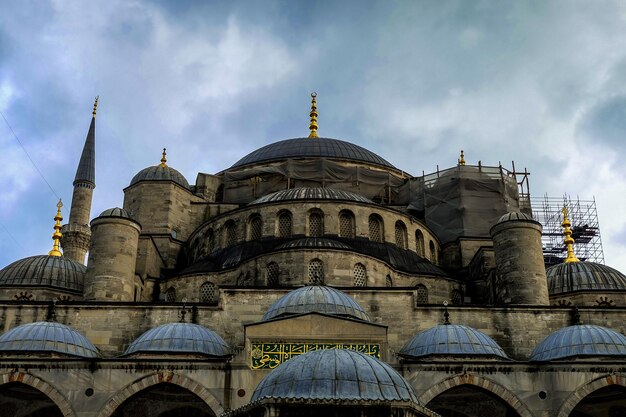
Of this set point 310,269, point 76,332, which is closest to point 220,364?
point 76,332

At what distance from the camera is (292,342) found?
16266 millimetres

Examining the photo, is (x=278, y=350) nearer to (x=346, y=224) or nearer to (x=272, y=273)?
(x=272, y=273)

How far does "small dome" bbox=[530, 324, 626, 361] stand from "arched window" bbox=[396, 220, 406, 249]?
7.15 metres

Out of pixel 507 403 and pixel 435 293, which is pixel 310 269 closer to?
pixel 435 293

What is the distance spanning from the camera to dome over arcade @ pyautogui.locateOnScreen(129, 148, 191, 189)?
27.7 metres

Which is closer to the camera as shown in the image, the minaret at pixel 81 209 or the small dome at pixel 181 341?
the small dome at pixel 181 341

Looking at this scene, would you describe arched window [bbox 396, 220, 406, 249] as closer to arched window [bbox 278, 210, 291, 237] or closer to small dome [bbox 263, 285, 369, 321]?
arched window [bbox 278, 210, 291, 237]

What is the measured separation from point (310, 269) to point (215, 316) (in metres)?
2.85

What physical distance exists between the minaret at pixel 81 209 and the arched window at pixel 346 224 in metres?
11.0

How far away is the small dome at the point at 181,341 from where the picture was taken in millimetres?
16641

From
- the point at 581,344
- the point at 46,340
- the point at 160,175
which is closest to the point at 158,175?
the point at 160,175

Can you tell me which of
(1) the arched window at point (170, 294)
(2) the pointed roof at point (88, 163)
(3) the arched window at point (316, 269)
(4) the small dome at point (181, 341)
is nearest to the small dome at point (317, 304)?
(4) the small dome at point (181, 341)

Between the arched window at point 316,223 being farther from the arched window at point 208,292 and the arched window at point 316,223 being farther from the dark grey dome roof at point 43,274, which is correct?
the dark grey dome roof at point 43,274

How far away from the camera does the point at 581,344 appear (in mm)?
16547
